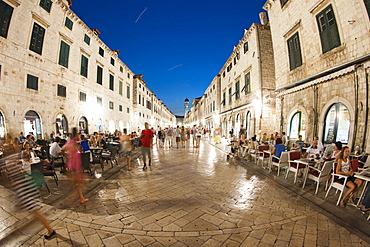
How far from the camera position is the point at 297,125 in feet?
30.5

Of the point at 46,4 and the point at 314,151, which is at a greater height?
the point at 46,4

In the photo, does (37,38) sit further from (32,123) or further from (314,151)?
(314,151)

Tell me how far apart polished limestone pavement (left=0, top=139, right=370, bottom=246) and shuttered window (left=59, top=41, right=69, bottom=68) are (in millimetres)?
11594

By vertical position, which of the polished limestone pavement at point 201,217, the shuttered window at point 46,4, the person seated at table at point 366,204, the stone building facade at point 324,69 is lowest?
the polished limestone pavement at point 201,217

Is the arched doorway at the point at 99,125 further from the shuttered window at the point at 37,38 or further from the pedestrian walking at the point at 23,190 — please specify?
the pedestrian walking at the point at 23,190

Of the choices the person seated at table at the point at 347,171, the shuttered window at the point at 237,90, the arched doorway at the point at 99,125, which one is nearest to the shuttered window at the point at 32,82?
the arched doorway at the point at 99,125

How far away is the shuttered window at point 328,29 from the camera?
677cm

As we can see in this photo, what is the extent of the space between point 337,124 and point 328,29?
433 centimetres

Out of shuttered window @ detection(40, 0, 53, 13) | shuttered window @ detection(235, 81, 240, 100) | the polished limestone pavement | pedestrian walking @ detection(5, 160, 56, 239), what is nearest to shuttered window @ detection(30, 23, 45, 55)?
shuttered window @ detection(40, 0, 53, 13)

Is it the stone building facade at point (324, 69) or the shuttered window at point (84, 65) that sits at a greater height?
the shuttered window at point (84, 65)

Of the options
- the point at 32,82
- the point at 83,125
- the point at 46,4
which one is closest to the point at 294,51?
the point at 32,82

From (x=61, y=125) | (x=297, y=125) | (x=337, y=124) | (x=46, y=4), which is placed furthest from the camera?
(x=61, y=125)

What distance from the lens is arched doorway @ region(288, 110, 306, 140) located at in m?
8.87

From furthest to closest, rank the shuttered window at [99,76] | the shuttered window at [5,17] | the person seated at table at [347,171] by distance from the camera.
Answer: the shuttered window at [99,76]
the shuttered window at [5,17]
the person seated at table at [347,171]
